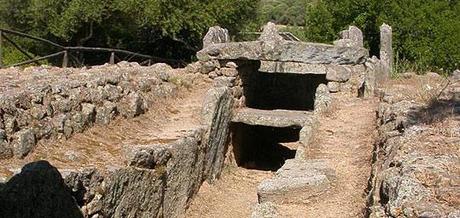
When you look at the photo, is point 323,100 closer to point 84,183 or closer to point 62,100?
point 62,100

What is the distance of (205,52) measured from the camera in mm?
14391

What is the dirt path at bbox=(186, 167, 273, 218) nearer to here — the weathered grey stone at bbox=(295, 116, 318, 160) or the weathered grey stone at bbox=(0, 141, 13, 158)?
the weathered grey stone at bbox=(295, 116, 318, 160)

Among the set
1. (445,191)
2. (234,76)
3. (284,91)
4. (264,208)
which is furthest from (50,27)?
(445,191)

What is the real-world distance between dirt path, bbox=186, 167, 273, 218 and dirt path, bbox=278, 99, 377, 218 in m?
1.91

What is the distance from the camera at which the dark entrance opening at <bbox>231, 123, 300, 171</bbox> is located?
48.5 ft

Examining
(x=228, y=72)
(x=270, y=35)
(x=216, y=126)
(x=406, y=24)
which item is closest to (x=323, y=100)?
(x=216, y=126)

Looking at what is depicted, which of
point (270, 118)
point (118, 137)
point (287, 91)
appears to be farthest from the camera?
point (287, 91)

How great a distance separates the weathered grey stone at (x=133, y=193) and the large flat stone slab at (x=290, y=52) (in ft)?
16.4

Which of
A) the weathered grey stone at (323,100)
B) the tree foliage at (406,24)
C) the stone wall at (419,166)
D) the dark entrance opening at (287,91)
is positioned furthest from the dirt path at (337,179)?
the tree foliage at (406,24)

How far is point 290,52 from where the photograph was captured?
1421 centimetres

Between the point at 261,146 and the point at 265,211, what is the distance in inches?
392

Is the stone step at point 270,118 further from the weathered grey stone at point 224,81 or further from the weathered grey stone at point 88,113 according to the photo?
the weathered grey stone at point 88,113

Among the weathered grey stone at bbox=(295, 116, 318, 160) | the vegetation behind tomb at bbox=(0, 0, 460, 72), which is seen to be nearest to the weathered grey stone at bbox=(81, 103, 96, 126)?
the weathered grey stone at bbox=(295, 116, 318, 160)

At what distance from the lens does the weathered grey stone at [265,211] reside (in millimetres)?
6578
